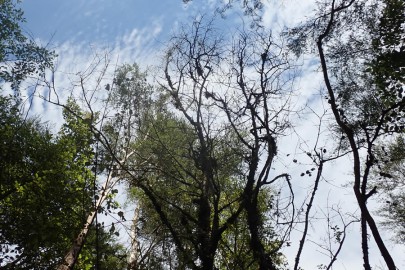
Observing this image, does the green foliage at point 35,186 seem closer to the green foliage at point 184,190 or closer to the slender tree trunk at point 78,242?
the slender tree trunk at point 78,242

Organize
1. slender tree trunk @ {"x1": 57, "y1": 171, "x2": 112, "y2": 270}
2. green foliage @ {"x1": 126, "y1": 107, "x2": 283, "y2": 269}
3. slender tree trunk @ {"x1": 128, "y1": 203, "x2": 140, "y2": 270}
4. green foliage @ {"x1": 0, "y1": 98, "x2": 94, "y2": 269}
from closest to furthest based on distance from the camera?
1. slender tree trunk @ {"x1": 128, "y1": 203, "x2": 140, "y2": 270}
2. slender tree trunk @ {"x1": 57, "y1": 171, "x2": 112, "y2": 270}
3. green foliage @ {"x1": 126, "y1": 107, "x2": 283, "y2": 269}
4. green foliage @ {"x1": 0, "y1": 98, "x2": 94, "y2": 269}

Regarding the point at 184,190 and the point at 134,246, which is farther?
the point at 134,246

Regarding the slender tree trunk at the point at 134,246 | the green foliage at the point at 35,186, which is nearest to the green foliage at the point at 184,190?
the slender tree trunk at the point at 134,246

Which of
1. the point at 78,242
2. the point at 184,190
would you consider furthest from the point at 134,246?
the point at 184,190

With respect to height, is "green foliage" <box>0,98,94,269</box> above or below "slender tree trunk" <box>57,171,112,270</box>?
above

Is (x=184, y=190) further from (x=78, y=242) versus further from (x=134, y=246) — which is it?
(x=134, y=246)

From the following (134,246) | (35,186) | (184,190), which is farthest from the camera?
(134,246)

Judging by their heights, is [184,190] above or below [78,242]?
above

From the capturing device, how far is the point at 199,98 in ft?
26.4

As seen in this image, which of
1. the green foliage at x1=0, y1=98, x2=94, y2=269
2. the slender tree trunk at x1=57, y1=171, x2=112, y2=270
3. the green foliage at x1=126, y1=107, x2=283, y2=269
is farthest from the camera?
the green foliage at x1=0, y1=98, x2=94, y2=269

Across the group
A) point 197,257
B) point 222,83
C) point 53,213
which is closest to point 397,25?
point 222,83

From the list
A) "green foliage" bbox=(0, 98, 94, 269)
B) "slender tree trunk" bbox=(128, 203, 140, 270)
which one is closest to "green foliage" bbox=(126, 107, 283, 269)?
"slender tree trunk" bbox=(128, 203, 140, 270)

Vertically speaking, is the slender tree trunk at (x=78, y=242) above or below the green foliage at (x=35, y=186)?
below

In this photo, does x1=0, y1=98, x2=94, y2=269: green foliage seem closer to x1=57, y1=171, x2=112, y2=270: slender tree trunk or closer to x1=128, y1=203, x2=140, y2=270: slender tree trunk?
x1=57, y1=171, x2=112, y2=270: slender tree trunk
